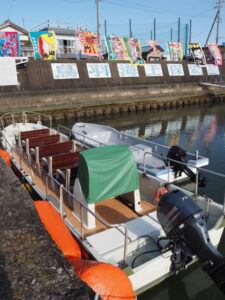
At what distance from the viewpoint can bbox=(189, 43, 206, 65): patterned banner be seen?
38938 mm

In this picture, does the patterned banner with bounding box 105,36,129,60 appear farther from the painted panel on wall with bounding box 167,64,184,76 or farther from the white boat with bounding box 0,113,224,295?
the white boat with bounding box 0,113,224,295

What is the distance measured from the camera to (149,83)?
35.0 metres

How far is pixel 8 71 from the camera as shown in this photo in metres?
25.2

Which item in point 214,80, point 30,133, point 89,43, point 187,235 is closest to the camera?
point 187,235

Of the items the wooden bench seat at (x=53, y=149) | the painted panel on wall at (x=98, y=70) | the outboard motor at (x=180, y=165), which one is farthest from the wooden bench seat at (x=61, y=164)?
the painted panel on wall at (x=98, y=70)

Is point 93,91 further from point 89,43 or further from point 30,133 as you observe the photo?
point 30,133

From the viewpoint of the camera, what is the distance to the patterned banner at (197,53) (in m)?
38.9

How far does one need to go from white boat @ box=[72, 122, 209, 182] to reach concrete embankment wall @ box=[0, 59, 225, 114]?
12.6 meters

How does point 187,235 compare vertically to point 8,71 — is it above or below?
below

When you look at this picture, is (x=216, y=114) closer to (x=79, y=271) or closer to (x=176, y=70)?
(x=176, y=70)

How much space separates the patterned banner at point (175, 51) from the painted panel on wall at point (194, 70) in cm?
263

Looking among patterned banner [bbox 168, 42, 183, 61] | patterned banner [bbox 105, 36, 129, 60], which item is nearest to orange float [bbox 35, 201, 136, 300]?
patterned banner [bbox 105, 36, 129, 60]

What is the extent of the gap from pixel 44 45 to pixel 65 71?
3.52m

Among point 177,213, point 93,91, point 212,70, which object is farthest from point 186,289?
point 212,70
